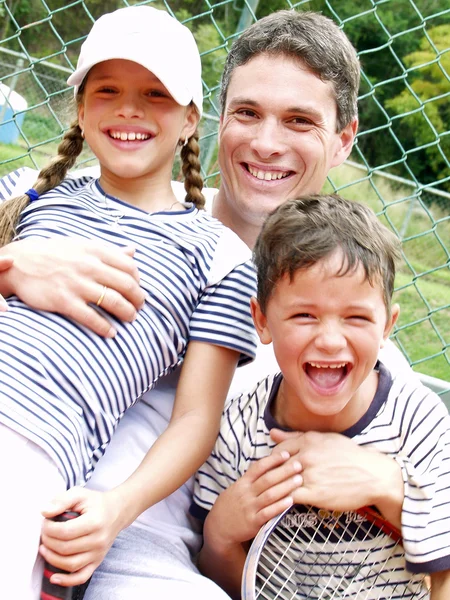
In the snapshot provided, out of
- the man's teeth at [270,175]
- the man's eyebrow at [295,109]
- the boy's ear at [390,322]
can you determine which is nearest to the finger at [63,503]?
the boy's ear at [390,322]

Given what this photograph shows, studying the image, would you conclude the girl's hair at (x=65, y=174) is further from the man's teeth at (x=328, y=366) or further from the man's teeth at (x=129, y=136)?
the man's teeth at (x=328, y=366)

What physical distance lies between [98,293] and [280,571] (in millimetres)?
713

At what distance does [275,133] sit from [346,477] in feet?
3.35

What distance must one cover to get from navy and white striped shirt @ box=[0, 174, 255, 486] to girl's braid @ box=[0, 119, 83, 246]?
31mm

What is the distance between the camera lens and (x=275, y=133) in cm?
230

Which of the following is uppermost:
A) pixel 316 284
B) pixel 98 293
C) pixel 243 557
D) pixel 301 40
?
pixel 301 40

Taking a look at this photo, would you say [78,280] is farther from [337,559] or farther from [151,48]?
[337,559]

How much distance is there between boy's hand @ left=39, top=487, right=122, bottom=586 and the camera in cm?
155

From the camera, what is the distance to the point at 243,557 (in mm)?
1882

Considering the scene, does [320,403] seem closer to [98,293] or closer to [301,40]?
[98,293]

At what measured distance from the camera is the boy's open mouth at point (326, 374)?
175 cm

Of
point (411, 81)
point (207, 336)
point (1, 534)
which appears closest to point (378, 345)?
point (207, 336)

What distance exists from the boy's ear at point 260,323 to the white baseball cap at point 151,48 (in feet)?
1.78

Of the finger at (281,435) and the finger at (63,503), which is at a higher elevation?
the finger at (63,503)
